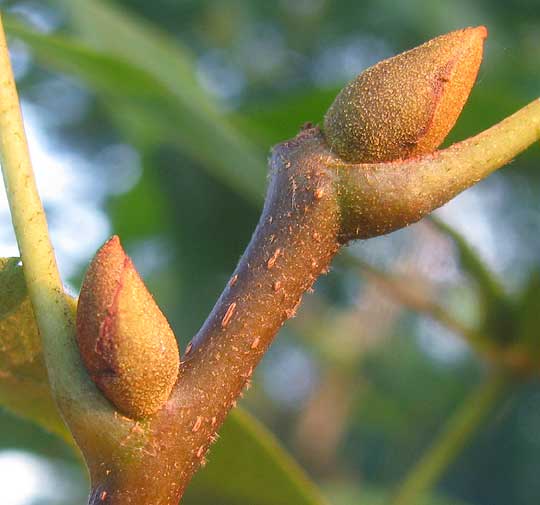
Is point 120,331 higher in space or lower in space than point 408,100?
lower

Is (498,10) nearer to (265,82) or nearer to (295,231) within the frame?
(265,82)

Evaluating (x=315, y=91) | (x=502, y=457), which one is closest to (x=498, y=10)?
(x=315, y=91)

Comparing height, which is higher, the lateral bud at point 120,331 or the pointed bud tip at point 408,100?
the pointed bud tip at point 408,100

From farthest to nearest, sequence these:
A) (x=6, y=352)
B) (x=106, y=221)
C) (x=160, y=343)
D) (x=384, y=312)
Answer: (x=384, y=312), (x=106, y=221), (x=6, y=352), (x=160, y=343)

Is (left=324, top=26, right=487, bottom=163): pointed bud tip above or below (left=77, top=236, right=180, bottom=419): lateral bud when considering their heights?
above
